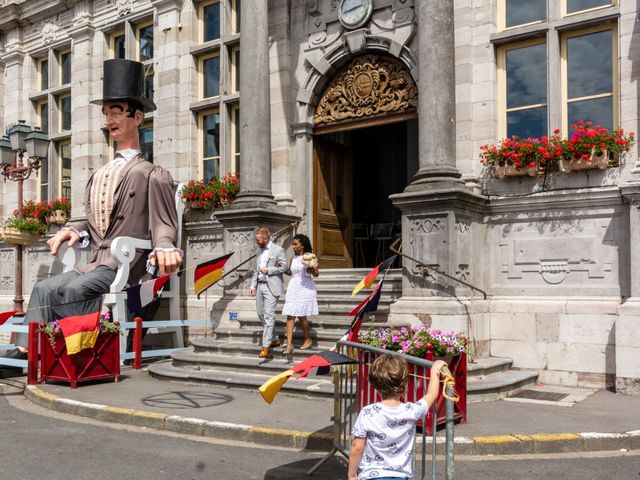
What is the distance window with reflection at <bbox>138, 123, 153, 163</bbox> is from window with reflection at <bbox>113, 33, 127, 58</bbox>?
2.17m

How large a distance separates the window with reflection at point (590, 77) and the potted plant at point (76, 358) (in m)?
7.38

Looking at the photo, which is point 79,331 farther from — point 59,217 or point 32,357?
point 59,217

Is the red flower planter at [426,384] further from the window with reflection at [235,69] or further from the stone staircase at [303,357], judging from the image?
the window with reflection at [235,69]

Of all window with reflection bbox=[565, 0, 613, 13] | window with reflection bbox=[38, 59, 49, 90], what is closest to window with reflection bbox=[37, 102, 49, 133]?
window with reflection bbox=[38, 59, 49, 90]

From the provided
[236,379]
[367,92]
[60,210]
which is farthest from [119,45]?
[236,379]

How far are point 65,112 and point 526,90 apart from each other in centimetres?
1232

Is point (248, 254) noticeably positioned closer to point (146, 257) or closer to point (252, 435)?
point (146, 257)

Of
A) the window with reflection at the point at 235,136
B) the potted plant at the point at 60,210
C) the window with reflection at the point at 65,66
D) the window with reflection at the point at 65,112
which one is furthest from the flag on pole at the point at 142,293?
the window with reflection at the point at 65,66

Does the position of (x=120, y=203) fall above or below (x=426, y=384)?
above

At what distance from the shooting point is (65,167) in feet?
59.8

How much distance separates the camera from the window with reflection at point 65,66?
A: 1820 centimetres

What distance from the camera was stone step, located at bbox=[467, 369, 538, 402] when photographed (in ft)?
27.3

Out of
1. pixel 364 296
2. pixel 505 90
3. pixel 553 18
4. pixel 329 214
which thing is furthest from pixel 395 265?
pixel 553 18

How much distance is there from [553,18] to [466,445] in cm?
683
